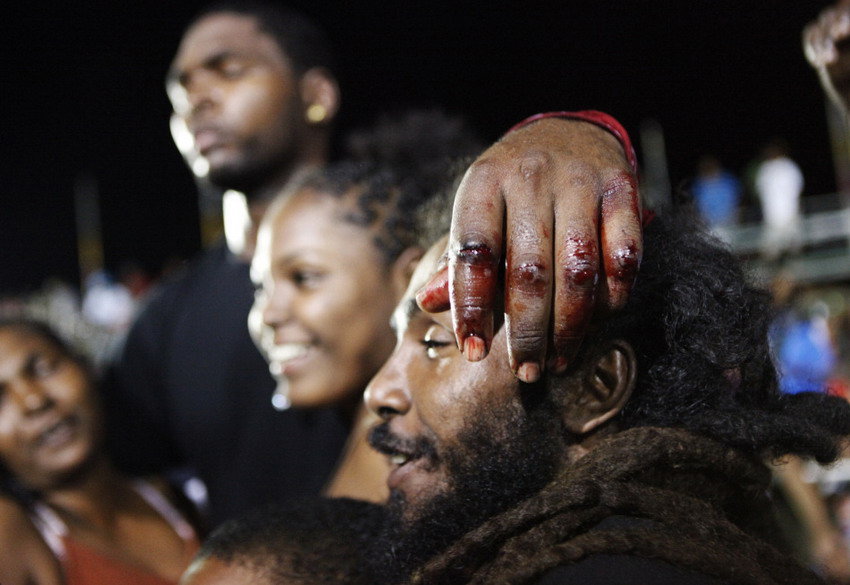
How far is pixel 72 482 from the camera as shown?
2666 millimetres

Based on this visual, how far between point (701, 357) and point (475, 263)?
523 millimetres

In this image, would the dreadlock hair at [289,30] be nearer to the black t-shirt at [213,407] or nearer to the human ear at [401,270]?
the black t-shirt at [213,407]

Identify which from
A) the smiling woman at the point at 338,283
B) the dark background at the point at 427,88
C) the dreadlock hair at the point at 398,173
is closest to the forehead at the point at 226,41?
the dreadlock hair at the point at 398,173

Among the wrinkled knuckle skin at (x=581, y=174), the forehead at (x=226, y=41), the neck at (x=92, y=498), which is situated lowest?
the neck at (x=92, y=498)

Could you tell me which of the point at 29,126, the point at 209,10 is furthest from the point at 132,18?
the point at 209,10

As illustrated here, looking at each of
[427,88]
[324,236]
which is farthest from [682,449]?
[427,88]

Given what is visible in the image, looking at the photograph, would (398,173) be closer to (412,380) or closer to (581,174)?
(412,380)

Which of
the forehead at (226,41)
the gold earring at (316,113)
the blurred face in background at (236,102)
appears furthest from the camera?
the gold earring at (316,113)

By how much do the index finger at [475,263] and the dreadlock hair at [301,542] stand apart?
0.53 m

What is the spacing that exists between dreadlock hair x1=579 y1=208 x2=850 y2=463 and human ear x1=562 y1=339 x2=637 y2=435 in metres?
0.03

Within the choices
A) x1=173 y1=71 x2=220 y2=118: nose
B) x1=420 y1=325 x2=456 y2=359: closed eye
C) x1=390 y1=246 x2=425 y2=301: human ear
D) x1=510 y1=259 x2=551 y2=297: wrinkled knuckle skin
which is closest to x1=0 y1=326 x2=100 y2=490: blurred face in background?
x1=173 y1=71 x2=220 y2=118: nose

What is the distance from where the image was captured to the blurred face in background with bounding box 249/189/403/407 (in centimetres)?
240

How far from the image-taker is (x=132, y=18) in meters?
13.8

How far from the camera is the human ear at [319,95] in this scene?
3262mm
